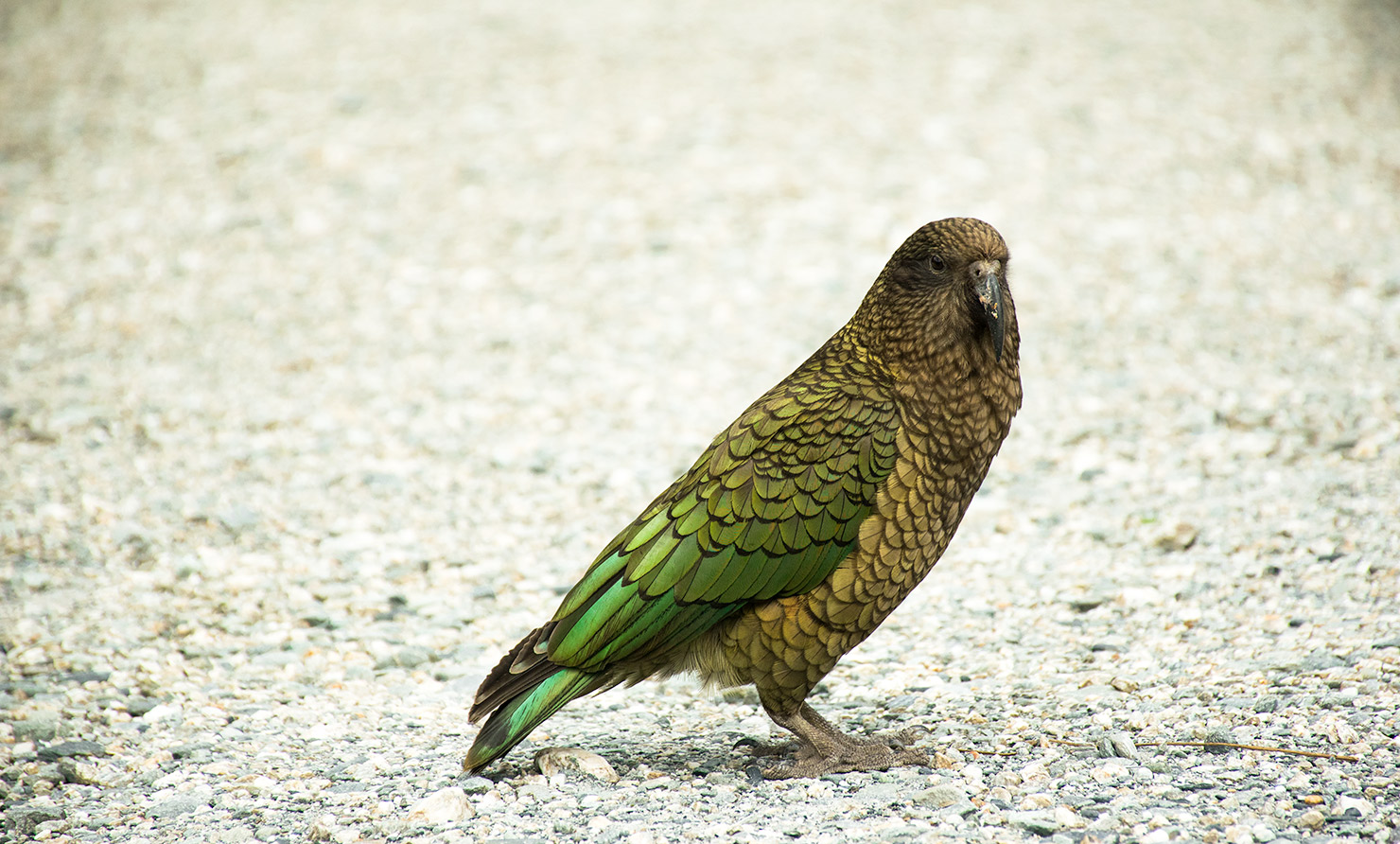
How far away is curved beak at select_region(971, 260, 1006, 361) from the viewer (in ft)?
14.8

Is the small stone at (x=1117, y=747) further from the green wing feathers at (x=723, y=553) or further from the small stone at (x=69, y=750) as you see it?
the small stone at (x=69, y=750)

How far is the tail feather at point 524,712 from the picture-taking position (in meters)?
4.53

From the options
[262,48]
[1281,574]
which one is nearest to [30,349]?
[262,48]

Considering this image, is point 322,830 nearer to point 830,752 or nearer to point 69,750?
point 69,750

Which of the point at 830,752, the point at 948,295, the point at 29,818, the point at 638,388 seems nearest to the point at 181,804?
the point at 29,818

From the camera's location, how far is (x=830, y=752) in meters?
4.78

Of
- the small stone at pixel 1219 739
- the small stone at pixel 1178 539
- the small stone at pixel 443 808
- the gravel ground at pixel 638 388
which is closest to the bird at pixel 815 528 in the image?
the small stone at pixel 443 808

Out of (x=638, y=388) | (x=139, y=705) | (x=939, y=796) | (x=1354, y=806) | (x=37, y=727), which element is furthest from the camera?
(x=638, y=388)

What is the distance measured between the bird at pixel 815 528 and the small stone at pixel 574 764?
0.27 metres

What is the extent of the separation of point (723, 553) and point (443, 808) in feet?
4.53

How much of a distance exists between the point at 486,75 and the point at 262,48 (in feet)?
10.3

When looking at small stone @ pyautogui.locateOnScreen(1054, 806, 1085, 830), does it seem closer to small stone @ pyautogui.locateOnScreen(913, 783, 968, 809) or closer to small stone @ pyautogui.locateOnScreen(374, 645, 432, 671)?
small stone @ pyautogui.locateOnScreen(913, 783, 968, 809)

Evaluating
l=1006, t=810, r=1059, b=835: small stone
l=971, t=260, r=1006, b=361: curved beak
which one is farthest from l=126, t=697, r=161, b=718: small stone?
l=971, t=260, r=1006, b=361: curved beak

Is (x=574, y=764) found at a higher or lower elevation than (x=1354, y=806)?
lower
